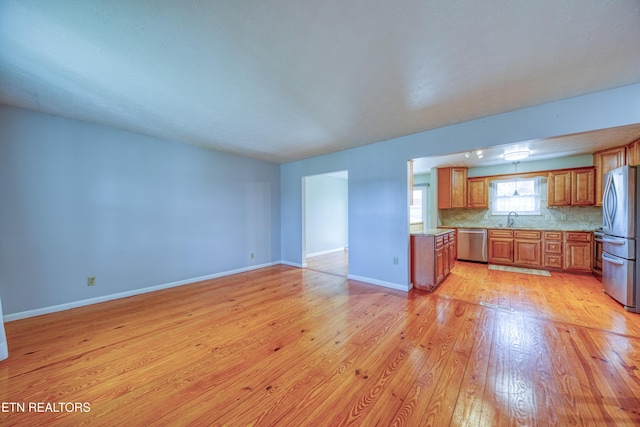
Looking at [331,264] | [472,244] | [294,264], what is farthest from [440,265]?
[294,264]

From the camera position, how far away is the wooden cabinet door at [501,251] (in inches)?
213

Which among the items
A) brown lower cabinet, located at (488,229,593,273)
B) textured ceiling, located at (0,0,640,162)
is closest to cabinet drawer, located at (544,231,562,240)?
brown lower cabinet, located at (488,229,593,273)

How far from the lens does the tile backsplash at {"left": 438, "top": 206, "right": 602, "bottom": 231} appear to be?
5.02 meters

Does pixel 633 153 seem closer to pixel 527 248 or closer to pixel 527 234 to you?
pixel 527 234

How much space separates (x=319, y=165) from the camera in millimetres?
5047

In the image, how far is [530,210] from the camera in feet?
18.6

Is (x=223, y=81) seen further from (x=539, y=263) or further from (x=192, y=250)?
(x=539, y=263)

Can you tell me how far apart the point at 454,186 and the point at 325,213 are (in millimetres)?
3722

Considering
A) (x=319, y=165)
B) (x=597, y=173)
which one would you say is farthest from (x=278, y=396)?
(x=597, y=173)

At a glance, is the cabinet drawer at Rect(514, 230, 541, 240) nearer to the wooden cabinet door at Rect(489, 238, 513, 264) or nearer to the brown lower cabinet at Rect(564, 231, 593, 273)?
the wooden cabinet door at Rect(489, 238, 513, 264)

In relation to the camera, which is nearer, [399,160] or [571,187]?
[399,160]

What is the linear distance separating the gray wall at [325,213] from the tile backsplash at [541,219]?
3.01 meters

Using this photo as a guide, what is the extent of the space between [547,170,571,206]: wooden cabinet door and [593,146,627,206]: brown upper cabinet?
0.41 meters

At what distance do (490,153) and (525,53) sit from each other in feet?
10.7
